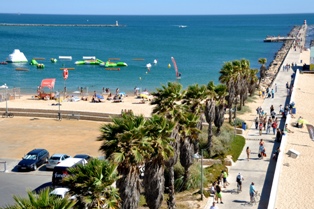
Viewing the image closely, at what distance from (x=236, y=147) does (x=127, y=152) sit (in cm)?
1526

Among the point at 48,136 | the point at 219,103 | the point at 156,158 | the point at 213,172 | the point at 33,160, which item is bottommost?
the point at 213,172

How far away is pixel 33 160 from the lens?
2345 cm

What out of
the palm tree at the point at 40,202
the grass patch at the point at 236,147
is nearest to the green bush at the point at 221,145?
the grass patch at the point at 236,147

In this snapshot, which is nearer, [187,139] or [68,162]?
[187,139]

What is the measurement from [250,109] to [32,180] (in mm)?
22909

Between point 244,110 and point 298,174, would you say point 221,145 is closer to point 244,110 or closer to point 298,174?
point 298,174

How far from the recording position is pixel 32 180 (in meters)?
21.9

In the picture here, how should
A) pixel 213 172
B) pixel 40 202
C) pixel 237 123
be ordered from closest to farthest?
1. pixel 40 202
2. pixel 213 172
3. pixel 237 123

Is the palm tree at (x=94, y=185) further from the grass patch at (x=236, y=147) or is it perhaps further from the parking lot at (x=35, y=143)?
the grass patch at (x=236, y=147)

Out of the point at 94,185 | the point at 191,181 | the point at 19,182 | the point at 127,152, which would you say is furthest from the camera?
the point at 19,182

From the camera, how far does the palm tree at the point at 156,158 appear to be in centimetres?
1454

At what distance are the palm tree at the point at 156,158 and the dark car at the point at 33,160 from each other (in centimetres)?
990

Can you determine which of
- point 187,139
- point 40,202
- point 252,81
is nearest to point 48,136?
point 187,139

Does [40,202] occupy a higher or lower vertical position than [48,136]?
higher
